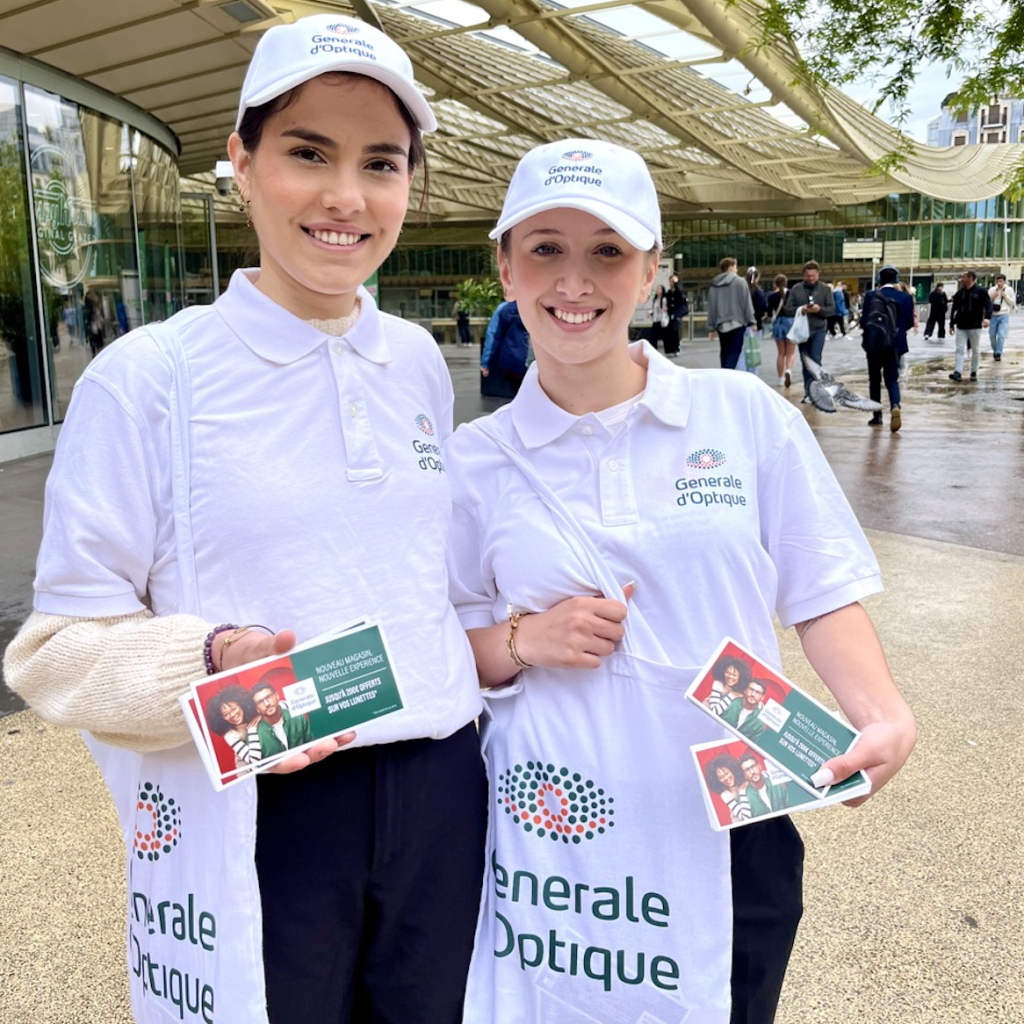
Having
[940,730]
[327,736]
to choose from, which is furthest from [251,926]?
[940,730]

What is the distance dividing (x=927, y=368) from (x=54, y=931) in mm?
21974

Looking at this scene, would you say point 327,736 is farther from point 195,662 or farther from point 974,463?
point 974,463

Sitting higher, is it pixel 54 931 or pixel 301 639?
pixel 301 639

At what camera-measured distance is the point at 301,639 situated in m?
1.49

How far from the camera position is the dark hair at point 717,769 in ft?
4.69

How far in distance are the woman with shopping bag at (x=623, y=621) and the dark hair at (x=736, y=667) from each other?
134mm

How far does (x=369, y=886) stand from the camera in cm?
154

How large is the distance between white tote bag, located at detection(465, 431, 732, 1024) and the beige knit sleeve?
0.56 m

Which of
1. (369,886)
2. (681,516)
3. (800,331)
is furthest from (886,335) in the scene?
(369,886)

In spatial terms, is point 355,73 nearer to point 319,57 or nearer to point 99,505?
point 319,57

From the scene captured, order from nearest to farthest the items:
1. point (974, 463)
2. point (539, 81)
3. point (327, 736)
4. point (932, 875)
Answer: point (327, 736), point (932, 875), point (974, 463), point (539, 81)

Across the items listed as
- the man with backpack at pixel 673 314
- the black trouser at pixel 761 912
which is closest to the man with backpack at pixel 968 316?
the man with backpack at pixel 673 314

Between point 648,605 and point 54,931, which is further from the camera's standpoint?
point 54,931

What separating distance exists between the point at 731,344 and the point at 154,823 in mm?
14985
